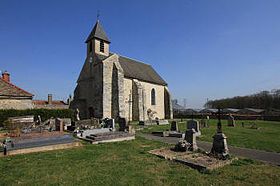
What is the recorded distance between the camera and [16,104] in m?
19.5

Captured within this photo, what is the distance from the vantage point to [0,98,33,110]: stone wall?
61.4 feet

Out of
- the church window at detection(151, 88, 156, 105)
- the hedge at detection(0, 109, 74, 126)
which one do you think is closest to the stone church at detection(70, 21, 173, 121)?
the church window at detection(151, 88, 156, 105)

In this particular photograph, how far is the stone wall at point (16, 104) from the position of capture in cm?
1872

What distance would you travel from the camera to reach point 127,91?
2755 cm

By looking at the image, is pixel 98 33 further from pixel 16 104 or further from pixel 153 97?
pixel 16 104

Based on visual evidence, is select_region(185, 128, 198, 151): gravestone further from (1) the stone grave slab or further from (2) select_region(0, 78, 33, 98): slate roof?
(2) select_region(0, 78, 33, 98): slate roof

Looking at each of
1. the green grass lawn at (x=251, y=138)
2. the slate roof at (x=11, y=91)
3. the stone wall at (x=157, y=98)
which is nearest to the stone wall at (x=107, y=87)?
the stone wall at (x=157, y=98)

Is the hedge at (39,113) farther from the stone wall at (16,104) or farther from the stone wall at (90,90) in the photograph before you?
the stone wall at (90,90)

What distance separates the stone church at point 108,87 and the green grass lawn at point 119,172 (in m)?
17.3

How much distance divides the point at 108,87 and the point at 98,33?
840cm

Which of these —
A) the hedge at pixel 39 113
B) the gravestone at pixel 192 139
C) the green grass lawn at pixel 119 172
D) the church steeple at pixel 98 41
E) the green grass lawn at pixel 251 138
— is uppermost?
the church steeple at pixel 98 41

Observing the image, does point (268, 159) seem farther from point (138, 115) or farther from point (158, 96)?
point (158, 96)

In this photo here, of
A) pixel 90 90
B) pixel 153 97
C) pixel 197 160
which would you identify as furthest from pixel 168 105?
pixel 197 160

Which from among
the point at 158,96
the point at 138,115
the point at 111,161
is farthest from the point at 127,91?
the point at 111,161
